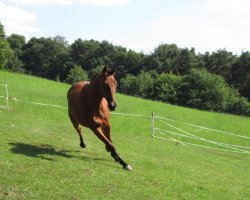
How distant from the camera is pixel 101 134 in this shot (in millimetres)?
9961

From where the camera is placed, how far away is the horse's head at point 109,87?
9.15 m

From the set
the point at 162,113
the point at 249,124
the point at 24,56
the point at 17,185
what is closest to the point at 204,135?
the point at 162,113

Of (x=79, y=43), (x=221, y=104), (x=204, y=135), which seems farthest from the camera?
(x=79, y=43)

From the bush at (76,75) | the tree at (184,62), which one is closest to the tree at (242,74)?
the tree at (184,62)

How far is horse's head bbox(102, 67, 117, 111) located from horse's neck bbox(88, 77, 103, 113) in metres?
0.47

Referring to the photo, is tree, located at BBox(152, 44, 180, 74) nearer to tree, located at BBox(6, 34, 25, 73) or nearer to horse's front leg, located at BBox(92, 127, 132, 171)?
tree, located at BBox(6, 34, 25, 73)

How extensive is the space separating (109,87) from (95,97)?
2.95 ft

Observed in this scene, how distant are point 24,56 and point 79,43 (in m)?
16.8

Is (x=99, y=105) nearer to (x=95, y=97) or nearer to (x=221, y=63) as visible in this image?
(x=95, y=97)

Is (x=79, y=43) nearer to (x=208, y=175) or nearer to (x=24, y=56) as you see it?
(x=24, y=56)

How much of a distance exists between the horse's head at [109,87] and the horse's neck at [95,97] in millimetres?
472

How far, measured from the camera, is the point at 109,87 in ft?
30.5

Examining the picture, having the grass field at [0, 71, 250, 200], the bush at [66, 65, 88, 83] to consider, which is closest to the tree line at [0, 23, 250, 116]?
the bush at [66, 65, 88, 83]

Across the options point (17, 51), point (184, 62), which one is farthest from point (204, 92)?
point (17, 51)
